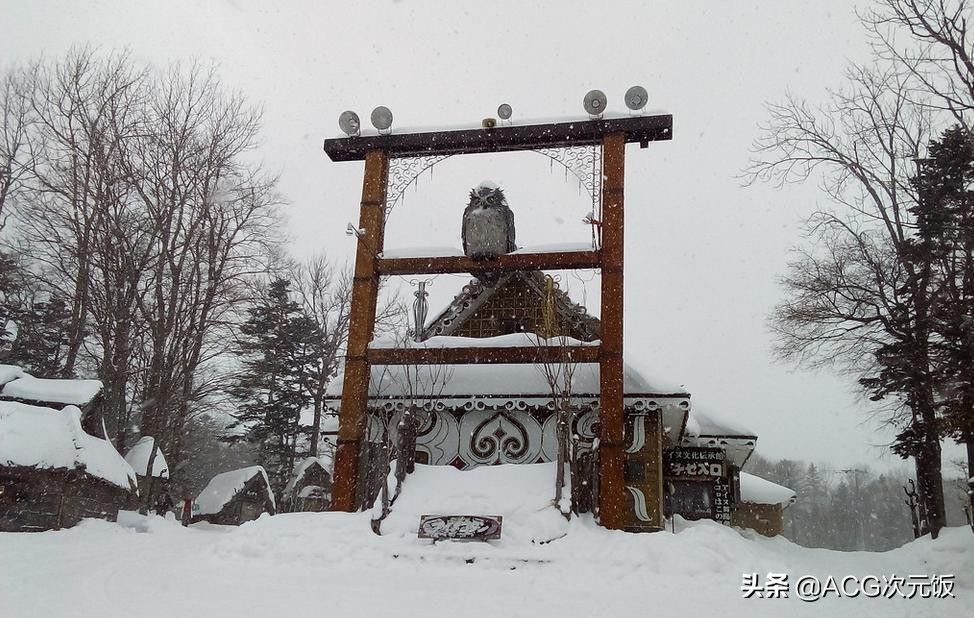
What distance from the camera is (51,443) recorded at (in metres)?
12.7

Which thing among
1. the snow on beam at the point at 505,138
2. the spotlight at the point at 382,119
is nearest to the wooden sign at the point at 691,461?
the snow on beam at the point at 505,138

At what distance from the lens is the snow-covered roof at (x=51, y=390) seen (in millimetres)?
13406

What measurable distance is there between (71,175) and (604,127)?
15.9m

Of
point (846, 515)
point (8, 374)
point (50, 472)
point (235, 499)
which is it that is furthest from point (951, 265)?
point (846, 515)

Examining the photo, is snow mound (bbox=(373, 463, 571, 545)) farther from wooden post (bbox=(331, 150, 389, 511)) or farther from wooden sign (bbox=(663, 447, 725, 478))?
wooden sign (bbox=(663, 447, 725, 478))

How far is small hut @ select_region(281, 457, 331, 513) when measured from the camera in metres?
26.1

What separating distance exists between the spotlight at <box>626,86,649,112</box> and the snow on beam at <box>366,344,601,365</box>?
454 cm

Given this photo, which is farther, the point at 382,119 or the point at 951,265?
the point at 951,265

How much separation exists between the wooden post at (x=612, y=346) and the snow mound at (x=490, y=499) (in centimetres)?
101

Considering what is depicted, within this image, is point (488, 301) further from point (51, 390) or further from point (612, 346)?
point (51, 390)

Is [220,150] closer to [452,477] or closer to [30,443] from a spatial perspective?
[30,443]

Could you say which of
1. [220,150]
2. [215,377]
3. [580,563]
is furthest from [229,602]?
[220,150]

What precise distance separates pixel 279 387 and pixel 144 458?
9.68 meters

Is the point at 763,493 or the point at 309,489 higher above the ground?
the point at 763,493
